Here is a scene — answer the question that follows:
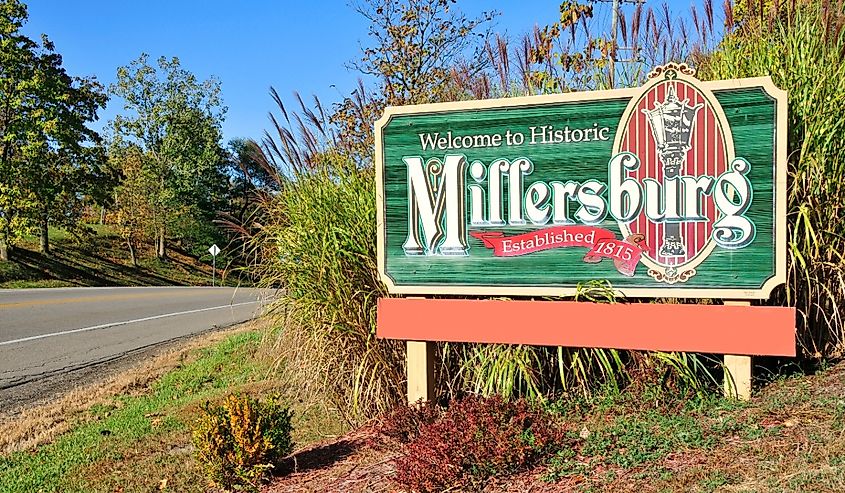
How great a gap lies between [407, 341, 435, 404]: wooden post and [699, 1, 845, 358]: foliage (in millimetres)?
2305

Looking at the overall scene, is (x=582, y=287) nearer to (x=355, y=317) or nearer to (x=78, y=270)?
(x=355, y=317)

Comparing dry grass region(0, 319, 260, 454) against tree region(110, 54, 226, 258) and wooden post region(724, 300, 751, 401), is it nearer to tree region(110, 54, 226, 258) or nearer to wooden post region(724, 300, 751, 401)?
wooden post region(724, 300, 751, 401)

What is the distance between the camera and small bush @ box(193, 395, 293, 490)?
4129 millimetres

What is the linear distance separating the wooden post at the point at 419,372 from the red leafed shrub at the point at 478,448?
90 centimetres

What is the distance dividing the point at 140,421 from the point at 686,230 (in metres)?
4.66

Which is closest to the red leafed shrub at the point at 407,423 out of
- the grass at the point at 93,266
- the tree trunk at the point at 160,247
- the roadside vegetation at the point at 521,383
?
the roadside vegetation at the point at 521,383

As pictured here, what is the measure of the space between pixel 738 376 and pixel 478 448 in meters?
1.75

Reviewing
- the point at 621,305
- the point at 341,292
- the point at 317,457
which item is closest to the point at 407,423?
the point at 317,457

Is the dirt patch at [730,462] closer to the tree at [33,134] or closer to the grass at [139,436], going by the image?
the grass at [139,436]

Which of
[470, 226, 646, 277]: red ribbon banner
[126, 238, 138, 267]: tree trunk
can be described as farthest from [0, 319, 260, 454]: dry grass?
[126, 238, 138, 267]: tree trunk

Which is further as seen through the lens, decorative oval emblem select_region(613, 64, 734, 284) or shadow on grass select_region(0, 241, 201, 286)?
shadow on grass select_region(0, 241, 201, 286)

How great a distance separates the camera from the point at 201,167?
42906 millimetres

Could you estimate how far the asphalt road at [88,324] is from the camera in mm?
9634

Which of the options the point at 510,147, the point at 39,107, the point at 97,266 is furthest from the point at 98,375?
the point at 97,266
